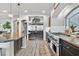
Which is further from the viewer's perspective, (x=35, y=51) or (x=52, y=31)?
(x=52, y=31)

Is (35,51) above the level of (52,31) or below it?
below

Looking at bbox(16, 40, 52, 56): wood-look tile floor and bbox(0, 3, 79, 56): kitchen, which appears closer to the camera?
bbox(0, 3, 79, 56): kitchen

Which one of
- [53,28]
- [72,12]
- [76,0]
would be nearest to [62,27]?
[53,28]

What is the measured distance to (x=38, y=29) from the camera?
12.6 meters

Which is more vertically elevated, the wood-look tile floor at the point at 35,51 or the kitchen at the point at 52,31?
the kitchen at the point at 52,31

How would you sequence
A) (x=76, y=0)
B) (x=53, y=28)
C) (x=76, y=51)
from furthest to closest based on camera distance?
1. (x=53, y=28)
2. (x=76, y=0)
3. (x=76, y=51)

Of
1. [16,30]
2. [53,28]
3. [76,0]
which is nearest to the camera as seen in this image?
[76,0]

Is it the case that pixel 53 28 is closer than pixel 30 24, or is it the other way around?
pixel 53 28

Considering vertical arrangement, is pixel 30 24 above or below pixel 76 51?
above

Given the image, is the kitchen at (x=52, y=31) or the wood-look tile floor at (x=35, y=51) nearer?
the kitchen at (x=52, y=31)

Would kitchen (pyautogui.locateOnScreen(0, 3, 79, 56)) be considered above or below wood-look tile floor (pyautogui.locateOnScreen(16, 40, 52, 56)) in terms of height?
above

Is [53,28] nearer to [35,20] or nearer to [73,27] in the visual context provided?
[73,27]

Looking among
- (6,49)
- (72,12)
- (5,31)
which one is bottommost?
(6,49)

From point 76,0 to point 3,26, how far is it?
4106mm
